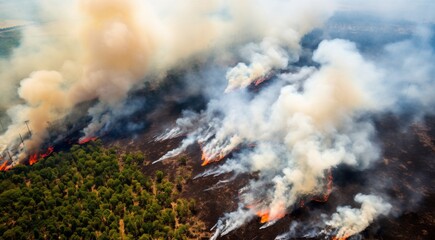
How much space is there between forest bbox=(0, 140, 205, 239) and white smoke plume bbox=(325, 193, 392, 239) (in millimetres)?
31797

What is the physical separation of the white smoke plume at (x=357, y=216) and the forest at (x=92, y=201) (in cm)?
3180

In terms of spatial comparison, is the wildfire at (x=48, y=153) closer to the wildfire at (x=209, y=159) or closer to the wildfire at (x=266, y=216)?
the wildfire at (x=209, y=159)

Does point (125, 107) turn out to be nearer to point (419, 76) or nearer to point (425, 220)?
point (425, 220)

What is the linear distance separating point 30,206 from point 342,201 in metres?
79.1

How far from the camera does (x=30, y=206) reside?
82.4 meters

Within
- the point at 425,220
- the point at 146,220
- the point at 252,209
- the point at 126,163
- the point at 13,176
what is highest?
the point at 13,176

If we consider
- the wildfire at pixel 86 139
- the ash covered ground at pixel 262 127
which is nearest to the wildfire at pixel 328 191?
the ash covered ground at pixel 262 127

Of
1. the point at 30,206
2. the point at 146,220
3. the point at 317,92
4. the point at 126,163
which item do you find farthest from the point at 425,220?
the point at 30,206

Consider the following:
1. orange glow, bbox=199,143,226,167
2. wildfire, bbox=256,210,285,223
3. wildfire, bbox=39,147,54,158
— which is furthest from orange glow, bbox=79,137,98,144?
wildfire, bbox=256,210,285,223

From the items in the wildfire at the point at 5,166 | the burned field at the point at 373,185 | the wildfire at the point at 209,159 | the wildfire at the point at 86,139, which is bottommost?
the burned field at the point at 373,185

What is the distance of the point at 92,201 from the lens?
8188 cm

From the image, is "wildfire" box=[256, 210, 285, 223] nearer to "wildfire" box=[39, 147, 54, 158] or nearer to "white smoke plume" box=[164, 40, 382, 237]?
"white smoke plume" box=[164, 40, 382, 237]

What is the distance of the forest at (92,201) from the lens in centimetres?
7488

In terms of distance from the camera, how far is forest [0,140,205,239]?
74.9m
